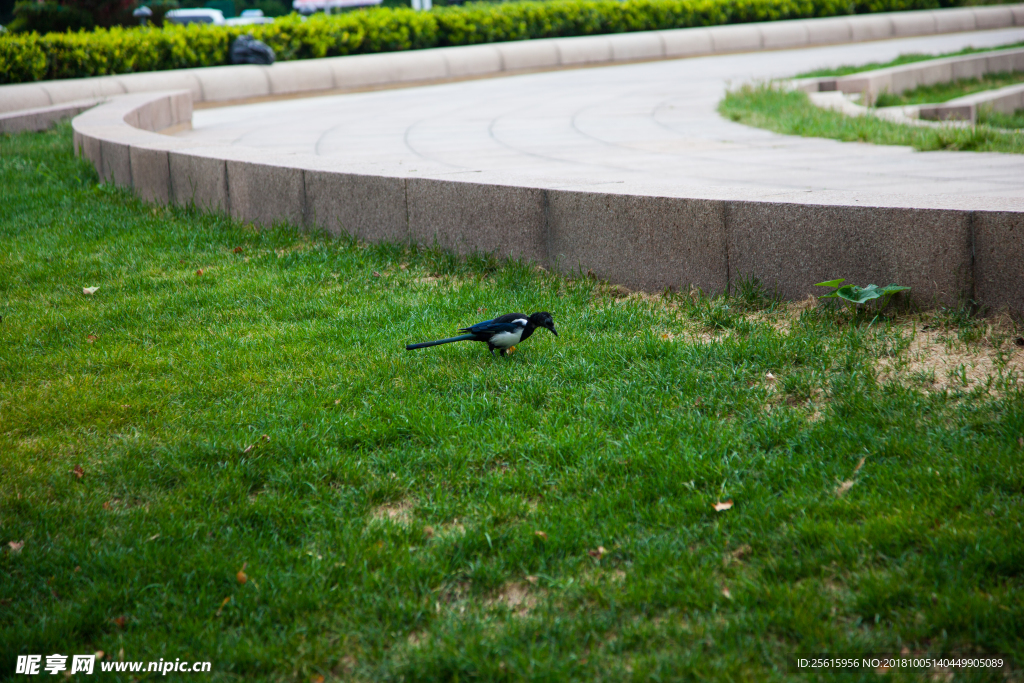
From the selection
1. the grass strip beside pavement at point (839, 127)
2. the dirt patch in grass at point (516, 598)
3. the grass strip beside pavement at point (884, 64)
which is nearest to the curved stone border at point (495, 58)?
the grass strip beside pavement at point (884, 64)

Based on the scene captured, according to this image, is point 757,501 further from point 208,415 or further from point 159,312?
point 159,312

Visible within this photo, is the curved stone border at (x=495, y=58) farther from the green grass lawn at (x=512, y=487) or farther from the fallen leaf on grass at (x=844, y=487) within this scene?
the fallen leaf on grass at (x=844, y=487)

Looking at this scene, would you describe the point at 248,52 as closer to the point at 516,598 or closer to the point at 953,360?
the point at 953,360

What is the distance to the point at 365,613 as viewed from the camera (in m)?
2.69

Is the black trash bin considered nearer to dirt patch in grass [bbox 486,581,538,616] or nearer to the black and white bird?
the black and white bird

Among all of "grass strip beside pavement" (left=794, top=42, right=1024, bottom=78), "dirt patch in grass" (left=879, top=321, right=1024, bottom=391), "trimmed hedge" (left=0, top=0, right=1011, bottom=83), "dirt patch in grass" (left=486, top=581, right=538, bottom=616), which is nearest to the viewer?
"dirt patch in grass" (left=486, top=581, right=538, bottom=616)

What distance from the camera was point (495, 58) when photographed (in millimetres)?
20141

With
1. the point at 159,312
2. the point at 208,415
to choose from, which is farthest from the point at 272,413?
the point at 159,312

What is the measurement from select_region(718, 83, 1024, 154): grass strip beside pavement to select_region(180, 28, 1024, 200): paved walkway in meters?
0.24

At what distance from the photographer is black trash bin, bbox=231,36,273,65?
1734 cm

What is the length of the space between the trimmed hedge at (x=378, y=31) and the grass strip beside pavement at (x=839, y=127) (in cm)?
959

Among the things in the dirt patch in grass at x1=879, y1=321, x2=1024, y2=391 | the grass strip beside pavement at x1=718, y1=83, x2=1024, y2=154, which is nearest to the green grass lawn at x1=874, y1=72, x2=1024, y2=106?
the grass strip beside pavement at x1=718, y1=83, x2=1024, y2=154

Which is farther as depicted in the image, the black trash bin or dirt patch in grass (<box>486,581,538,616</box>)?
the black trash bin

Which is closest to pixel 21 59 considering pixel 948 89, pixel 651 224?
pixel 651 224
